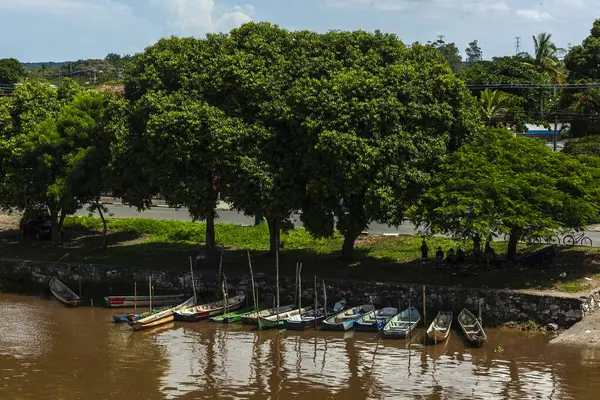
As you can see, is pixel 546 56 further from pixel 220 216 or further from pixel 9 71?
pixel 9 71

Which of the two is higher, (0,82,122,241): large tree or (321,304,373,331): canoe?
(0,82,122,241): large tree

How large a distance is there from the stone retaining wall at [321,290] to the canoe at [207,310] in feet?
4.39

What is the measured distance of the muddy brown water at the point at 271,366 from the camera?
23.3m

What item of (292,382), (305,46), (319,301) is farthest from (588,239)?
(292,382)

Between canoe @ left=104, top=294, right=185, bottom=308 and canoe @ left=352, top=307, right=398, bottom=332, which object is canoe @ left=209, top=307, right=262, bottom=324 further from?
canoe @ left=352, top=307, right=398, bottom=332

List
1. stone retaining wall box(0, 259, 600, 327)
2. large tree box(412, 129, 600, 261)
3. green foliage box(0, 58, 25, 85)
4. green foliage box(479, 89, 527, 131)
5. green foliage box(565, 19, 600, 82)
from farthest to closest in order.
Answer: green foliage box(0, 58, 25, 85), green foliage box(565, 19, 600, 82), green foliage box(479, 89, 527, 131), large tree box(412, 129, 600, 261), stone retaining wall box(0, 259, 600, 327)

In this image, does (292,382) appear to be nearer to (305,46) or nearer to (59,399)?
(59,399)

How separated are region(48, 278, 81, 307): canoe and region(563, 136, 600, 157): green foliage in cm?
2847

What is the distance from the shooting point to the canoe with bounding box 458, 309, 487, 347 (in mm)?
27562

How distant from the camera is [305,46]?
3544cm

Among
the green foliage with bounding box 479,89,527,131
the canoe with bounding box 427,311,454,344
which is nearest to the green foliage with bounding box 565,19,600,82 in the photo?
the green foliage with bounding box 479,89,527,131

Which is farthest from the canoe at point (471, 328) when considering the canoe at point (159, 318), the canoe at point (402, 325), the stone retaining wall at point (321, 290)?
the canoe at point (159, 318)

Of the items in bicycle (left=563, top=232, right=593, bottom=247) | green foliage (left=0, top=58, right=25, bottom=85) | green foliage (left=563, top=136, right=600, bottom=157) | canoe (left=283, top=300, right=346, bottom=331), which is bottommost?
canoe (left=283, top=300, right=346, bottom=331)

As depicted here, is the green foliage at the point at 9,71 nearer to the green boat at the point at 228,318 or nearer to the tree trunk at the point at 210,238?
the tree trunk at the point at 210,238
